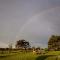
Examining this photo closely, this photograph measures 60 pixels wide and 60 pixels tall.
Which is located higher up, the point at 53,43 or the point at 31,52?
the point at 53,43

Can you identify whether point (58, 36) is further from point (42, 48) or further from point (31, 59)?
point (31, 59)

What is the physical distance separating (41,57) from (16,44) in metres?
1.38

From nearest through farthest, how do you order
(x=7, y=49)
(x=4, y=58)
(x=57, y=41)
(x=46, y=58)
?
(x=4, y=58)
(x=46, y=58)
(x=7, y=49)
(x=57, y=41)

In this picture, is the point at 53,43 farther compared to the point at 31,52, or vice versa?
the point at 53,43

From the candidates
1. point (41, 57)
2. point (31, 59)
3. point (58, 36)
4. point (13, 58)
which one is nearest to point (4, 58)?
point (13, 58)

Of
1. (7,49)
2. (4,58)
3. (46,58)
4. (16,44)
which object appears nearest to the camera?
(4,58)

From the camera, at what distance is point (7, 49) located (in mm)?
5312

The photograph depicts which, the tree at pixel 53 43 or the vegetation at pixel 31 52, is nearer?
the vegetation at pixel 31 52

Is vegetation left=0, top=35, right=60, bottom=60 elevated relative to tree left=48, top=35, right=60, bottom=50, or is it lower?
lower

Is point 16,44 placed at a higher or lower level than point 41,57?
higher

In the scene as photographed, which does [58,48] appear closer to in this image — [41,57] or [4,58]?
[41,57]

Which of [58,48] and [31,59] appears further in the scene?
[58,48]

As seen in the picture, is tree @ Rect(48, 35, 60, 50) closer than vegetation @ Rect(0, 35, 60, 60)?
No

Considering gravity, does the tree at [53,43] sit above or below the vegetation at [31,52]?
above
